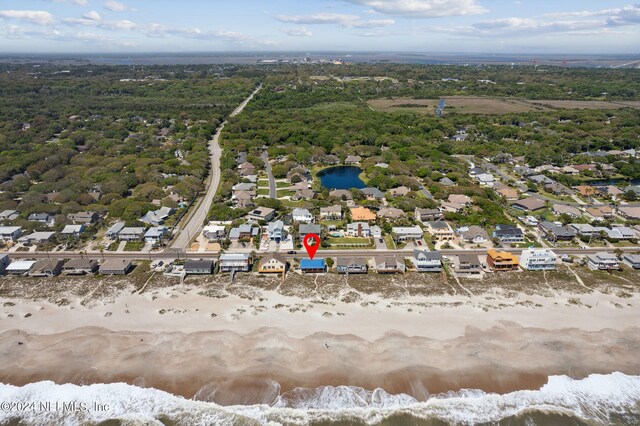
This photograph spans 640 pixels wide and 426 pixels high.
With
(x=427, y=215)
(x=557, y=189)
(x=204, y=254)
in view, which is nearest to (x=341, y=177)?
(x=427, y=215)

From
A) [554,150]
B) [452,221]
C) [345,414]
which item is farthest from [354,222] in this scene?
[554,150]

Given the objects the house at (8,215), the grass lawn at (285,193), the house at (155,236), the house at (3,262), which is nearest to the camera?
the house at (3,262)

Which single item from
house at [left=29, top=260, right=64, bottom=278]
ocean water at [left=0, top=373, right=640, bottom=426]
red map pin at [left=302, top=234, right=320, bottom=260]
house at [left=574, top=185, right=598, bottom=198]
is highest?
house at [left=574, top=185, right=598, bottom=198]

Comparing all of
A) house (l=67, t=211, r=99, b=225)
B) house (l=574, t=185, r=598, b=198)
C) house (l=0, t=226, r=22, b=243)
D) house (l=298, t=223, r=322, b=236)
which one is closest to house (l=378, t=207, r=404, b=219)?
house (l=298, t=223, r=322, b=236)

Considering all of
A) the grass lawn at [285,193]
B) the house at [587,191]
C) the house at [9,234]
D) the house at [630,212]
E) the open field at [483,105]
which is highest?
the open field at [483,105]

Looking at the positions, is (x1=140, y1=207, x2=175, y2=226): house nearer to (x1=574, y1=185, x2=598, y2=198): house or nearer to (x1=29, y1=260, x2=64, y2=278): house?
(x1=29, y1=260, x2=64, y2=278): house

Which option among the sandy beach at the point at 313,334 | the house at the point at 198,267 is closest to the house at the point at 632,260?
the sandy beach at the point at 313,334

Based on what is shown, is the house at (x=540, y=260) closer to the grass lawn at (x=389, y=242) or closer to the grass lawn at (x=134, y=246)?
→ the grass lawn at (x=389, y=242)

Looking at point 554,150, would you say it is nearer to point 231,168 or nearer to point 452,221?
point 452,221
